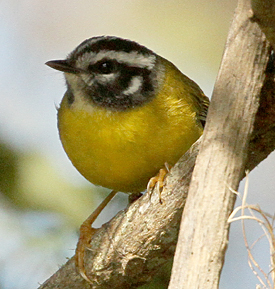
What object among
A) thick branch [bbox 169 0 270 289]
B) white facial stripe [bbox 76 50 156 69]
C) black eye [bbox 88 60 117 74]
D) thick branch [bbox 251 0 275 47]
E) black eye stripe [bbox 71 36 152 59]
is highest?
black eye stripe [bbox 71 36 152 59]

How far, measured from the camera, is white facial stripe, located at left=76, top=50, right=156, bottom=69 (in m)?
3.44

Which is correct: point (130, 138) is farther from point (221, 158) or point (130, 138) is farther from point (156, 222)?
point (221, 158)

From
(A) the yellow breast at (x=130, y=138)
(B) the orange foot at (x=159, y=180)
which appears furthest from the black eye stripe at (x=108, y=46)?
(B) the orange foot at (x=159, y=180)

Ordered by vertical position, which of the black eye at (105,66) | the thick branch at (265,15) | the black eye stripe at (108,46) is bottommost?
the thick branch at (265,15)

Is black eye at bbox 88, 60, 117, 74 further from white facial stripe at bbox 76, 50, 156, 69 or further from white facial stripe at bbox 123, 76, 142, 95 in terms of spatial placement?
white facial stripe at bbox 123, 76, 142, 95

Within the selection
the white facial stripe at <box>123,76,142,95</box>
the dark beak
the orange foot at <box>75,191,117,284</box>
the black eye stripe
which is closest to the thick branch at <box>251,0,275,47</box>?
the white facial stripe at <box>123,76,142,95</box>

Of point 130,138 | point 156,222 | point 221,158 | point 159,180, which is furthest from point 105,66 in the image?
point 221,158

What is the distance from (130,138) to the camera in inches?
125

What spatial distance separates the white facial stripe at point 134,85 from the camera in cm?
338

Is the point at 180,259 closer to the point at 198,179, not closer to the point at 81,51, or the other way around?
the point at 198,179

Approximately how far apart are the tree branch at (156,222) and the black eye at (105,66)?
93cm

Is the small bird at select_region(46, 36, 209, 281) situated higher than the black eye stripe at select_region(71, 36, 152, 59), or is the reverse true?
the black eye stripe at select_region(71, 36, 152, 59)

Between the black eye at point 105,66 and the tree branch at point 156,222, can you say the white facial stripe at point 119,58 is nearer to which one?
the black eye at point 105,66

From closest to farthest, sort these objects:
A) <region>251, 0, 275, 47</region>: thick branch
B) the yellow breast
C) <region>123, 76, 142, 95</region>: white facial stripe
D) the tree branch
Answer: <region>251, 0, 275, 47</region>: thick branch, the tree branch, the yellow breast, <region>123, 76, 142, 95</region>: white facial stripe
